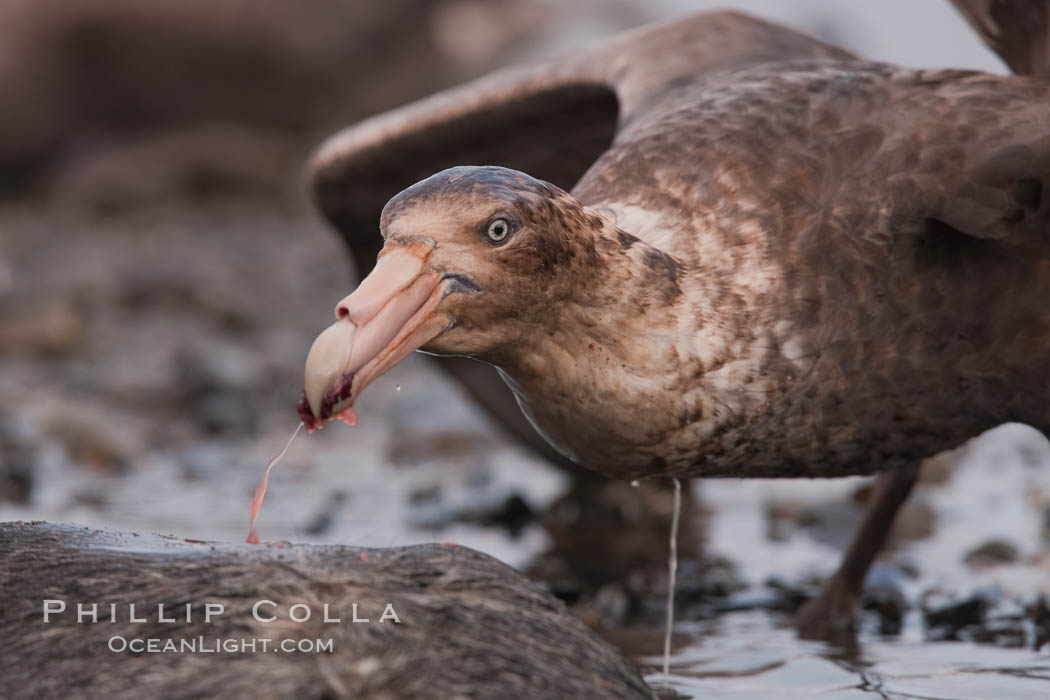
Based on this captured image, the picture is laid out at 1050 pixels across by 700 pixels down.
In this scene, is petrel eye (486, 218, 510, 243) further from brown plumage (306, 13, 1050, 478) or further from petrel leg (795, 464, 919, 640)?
petrel leg (795, 464, 919, 640)

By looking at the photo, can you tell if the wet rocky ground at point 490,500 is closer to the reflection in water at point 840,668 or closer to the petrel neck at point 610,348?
the reflection in water at point 840,668

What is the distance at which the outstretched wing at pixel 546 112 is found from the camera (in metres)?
5.49

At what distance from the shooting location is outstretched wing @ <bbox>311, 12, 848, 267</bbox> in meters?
5.49

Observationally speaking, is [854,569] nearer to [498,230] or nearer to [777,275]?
[777,275]

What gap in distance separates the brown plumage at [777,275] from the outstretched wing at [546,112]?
90 centimetres

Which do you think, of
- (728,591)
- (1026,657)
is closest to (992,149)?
(1026,657)

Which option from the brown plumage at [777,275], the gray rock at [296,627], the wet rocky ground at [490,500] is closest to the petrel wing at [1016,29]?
the brown plumage at [777,275]

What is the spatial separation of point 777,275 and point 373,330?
1132 mm

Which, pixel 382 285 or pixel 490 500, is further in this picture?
pixel 490 500

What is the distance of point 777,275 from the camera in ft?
12.9

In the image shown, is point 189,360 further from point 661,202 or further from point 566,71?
point 661,202

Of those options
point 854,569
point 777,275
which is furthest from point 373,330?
point 854,569

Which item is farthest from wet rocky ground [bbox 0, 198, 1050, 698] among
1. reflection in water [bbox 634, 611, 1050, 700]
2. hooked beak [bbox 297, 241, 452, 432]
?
hooked beak [bbox 297, 241, 452, 432]

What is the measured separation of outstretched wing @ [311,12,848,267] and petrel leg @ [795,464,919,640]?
55.2 inches
